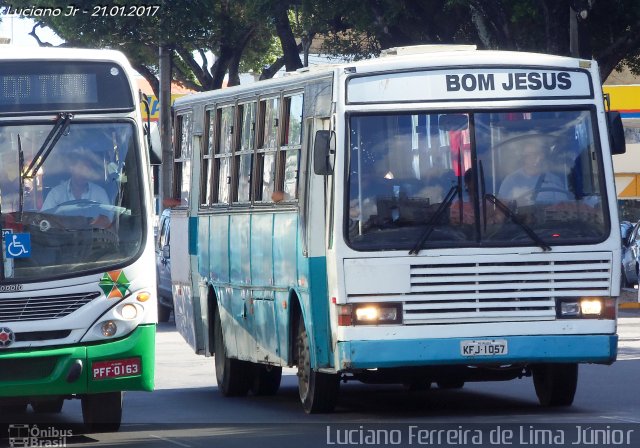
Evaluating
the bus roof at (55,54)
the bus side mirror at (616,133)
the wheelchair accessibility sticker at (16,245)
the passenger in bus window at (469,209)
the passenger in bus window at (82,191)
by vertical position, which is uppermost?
the bus roof at (55,54)

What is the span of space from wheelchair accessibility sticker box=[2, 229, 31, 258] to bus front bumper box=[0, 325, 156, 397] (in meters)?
0.70

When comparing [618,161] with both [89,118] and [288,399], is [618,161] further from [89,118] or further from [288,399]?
[89,118]

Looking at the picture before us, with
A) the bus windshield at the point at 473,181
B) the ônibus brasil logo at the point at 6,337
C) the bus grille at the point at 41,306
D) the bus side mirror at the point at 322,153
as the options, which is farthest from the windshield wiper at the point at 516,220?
the ônibus brasil logo at the point at 6,337

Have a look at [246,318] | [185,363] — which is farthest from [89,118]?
[185,363]

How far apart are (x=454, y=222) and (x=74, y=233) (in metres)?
2.90

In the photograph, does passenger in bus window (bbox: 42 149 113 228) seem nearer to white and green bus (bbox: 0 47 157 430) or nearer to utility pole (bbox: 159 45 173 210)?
white and green bus (bbox: 0 47 157 430)

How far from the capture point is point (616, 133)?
512 inches

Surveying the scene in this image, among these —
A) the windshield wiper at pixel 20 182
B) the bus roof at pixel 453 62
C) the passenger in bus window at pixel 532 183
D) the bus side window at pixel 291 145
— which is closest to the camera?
the windshield wiper at pixel 20 182

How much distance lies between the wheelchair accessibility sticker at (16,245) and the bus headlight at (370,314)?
A: 2393mm

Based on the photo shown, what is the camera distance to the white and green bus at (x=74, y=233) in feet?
38.2

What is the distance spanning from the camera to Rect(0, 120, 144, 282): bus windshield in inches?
465

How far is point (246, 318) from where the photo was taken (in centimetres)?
1537

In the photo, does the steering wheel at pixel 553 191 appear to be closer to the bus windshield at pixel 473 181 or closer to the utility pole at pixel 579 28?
the bus windshield at pixel 473 181

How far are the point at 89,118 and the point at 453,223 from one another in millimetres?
2878
